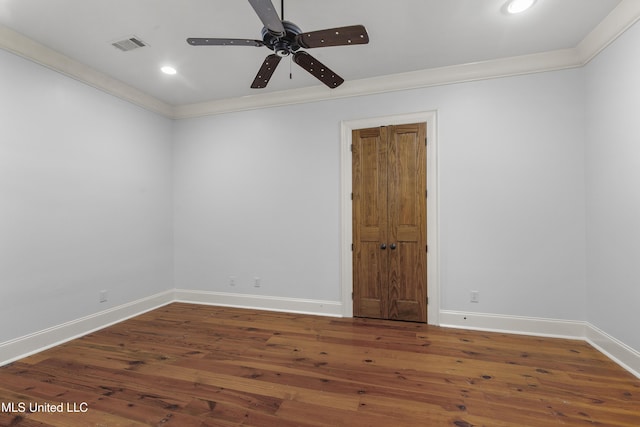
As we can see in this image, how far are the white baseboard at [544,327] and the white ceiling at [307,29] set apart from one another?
9.13 ft

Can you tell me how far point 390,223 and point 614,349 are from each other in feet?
7.31

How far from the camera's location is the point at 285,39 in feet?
6.24

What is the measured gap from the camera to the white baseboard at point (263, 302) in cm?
369

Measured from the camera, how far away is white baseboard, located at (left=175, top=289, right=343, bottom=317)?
3688 mm

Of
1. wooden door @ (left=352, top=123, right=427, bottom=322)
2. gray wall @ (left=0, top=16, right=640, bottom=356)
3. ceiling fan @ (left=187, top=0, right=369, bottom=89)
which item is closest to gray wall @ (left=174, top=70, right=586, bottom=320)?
gray wall @ (left=0, top=16, right=640, bottom=356)

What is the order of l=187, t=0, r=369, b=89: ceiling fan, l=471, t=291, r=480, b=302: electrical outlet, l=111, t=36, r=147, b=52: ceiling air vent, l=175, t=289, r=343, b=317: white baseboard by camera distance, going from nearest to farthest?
l=187, t=0, r=369, b=89: ceiling fan < l=111, t=36, r=147, b=52: ceiling air vent < l=471, t=291, r=480, b=302: electrical outlet < l=175, t=289, r=343, b=317: white baseboard

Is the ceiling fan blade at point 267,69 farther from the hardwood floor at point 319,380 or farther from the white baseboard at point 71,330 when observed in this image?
the white baseboard at point 71,330

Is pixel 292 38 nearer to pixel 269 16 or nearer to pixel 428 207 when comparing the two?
pixel 269 16

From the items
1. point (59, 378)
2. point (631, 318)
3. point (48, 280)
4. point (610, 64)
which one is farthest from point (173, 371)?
point (610, 64)

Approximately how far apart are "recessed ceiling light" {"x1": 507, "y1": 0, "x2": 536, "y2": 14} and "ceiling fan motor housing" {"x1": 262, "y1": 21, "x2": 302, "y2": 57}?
1.71 meters

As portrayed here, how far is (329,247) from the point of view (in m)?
3.71

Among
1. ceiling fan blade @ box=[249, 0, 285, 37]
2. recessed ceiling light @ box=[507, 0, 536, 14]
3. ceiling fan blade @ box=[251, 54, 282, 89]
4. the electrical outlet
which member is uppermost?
recessed ceiling light @ box=[507, 0, 536, 14]

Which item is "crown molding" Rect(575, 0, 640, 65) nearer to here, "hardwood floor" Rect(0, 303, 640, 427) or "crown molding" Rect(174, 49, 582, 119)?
"crown molding" Rect(174, 49, 582, 119)

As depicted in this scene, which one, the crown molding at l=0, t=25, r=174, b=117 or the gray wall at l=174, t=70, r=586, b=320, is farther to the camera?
the gray wall at l=174, t=70, r=586, b=320
